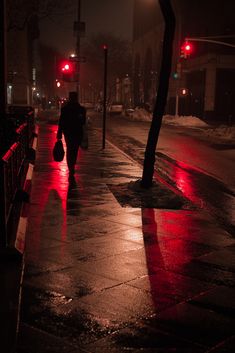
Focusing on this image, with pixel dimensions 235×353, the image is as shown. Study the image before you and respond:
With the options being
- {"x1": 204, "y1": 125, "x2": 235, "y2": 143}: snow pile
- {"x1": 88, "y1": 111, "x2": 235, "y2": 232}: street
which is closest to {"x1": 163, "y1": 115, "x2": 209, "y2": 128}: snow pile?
{"x1": 204, "y1": 125, "x2": 235, "y2": 143}: snow pile

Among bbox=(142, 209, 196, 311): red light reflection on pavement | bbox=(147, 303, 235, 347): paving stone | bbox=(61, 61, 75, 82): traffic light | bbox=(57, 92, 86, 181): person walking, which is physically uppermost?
bbox=(61, 61, 75, 82): traffic light

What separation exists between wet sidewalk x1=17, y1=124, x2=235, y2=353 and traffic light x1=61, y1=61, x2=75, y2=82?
673 inches

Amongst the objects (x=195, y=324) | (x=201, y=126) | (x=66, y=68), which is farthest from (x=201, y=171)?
(x=201, y=126)

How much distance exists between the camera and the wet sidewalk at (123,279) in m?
4.03

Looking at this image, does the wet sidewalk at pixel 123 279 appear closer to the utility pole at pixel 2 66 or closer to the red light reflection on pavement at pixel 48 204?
the red light reflection on pavement at pixel 48 204

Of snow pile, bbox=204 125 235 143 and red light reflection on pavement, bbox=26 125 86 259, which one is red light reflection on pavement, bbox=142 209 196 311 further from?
snow pile, bbox=204 125 235 143

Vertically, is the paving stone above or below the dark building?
below

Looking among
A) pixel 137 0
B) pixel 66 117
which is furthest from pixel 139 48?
pixel 66 117

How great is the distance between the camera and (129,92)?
100500 millimetres

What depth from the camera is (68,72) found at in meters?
26.1

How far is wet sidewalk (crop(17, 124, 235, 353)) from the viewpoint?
13.2ft

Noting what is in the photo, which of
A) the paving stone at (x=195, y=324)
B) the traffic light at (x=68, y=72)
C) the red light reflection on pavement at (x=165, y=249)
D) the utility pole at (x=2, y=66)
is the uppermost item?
the traffic light at (x=68, y=72)

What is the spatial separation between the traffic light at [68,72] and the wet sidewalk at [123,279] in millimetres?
17103

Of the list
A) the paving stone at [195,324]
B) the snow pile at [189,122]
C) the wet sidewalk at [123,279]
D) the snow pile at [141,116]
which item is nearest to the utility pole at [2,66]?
the wet sidewalk at [123,279]
